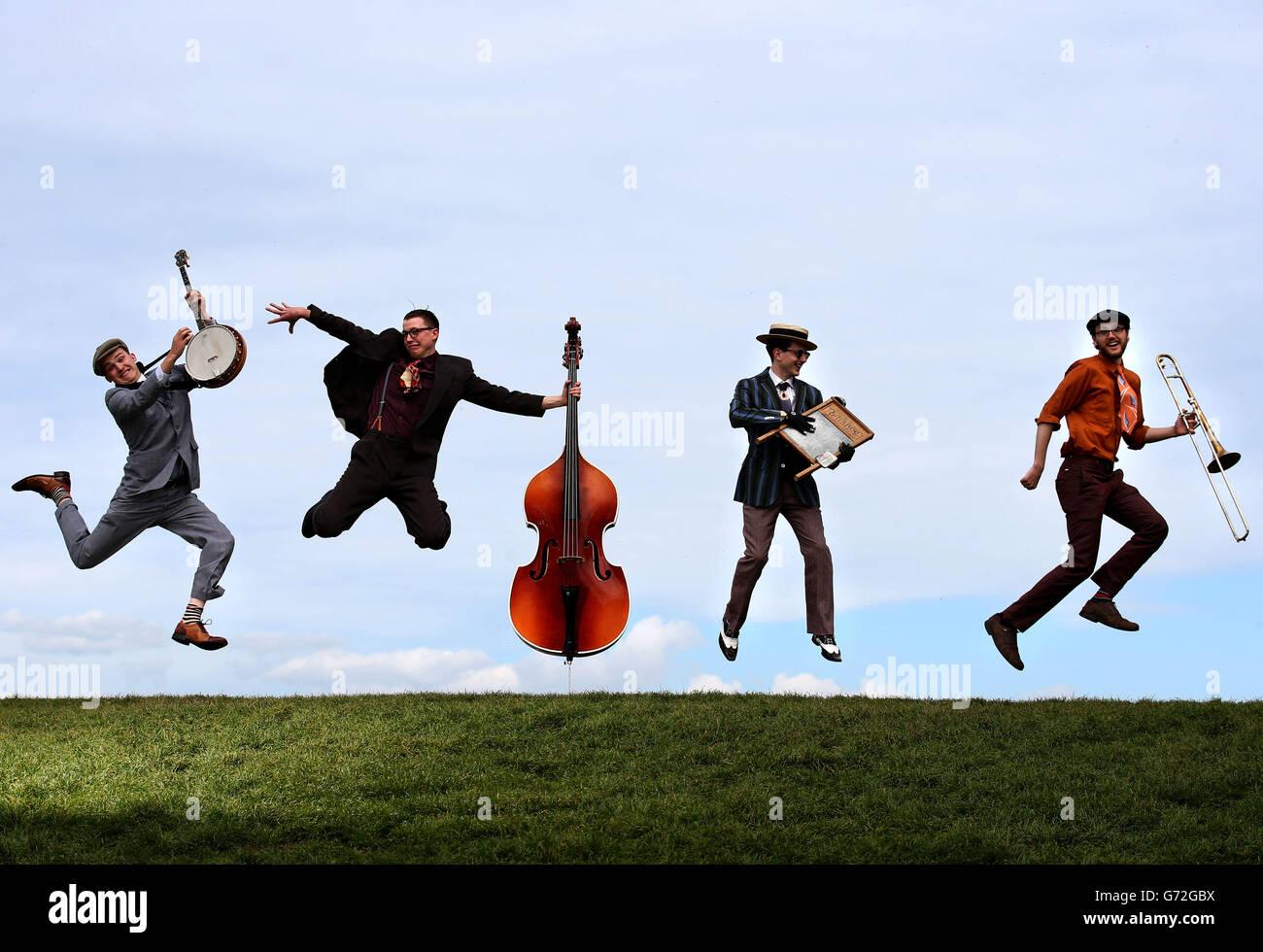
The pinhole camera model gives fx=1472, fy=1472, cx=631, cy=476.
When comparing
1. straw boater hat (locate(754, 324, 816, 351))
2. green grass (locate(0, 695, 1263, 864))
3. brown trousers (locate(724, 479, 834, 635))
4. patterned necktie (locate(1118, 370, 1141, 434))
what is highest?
straw boater hat (locate(754, 324, 816, 351))

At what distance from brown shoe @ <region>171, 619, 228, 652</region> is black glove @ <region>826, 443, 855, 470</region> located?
6334 millimetres

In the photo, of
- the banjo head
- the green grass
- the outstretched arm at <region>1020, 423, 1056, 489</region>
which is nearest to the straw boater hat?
the outstretched arm at <region>1020, 423, 1056, 489</region>

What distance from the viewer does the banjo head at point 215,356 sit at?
45.1ft

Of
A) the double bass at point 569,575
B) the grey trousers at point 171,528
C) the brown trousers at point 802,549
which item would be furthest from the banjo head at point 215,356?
the brown trousers at point 802,549

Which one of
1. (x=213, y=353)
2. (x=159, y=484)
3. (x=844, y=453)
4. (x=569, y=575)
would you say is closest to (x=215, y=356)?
(x=213, y=353)

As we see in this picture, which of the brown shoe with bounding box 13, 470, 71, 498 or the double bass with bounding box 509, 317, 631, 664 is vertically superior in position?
the brown shoe with bounding box 13, 470, 71, 498

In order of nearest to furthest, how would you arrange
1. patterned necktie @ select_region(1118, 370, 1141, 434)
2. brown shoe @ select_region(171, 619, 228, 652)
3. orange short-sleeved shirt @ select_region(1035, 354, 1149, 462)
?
brown shoe @ select_region(171, 619, 228, 652) → orange short-sleeved shirt @ select_region(1035, 354, 1149, 462) → patterned necktie @ select_region(1118, 370, 1141, 434)

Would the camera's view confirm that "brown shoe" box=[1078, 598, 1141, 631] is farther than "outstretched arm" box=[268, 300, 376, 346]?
Yes

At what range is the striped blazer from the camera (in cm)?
1502

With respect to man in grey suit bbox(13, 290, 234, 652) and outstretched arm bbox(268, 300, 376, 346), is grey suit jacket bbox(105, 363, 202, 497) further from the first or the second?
outstretched arm bbox(268, 300, 376, 346)

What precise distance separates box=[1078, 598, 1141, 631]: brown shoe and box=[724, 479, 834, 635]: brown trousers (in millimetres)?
2958

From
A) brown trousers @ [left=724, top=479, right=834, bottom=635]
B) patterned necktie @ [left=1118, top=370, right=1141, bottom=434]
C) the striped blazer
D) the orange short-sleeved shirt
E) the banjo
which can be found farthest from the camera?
patterned necktie @ [left=1118, top=370, right=1141, bottom=434]
